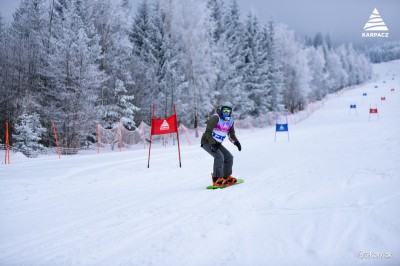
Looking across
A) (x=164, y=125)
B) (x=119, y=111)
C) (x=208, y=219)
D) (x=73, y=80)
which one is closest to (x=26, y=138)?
(x=73, y=80)

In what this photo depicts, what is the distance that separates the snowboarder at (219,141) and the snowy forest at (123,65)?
13402 mm

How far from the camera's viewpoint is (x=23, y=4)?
83.6 feet

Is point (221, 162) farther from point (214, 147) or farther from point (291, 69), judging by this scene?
point (291, 69)

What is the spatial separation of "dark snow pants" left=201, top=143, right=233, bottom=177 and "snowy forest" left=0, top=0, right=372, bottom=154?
44.0 feet

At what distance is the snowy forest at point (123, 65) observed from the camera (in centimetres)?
1966

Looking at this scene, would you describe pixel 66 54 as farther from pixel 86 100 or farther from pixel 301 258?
pixel 301 258

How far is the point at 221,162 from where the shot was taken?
683cm

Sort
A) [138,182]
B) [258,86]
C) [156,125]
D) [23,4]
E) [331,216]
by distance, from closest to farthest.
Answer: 1. [331,216]
2. [138,182]
3. [156,125]
4. [23,4]
5. [258,86]

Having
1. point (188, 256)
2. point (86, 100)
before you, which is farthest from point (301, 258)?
point (86, 100)

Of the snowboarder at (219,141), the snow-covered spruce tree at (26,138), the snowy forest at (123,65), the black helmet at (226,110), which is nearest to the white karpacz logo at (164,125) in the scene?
the snowboarder at (219,141)

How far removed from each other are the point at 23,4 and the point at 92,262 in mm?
29324

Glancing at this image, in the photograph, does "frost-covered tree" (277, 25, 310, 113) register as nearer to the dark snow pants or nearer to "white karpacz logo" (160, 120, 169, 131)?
"white karpacz logo" (160, 120, 169, 131)

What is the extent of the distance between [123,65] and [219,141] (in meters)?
20.3

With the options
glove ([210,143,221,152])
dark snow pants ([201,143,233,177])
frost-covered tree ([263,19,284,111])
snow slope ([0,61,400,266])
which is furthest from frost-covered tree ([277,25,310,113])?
glove ([210,143,221,152])
